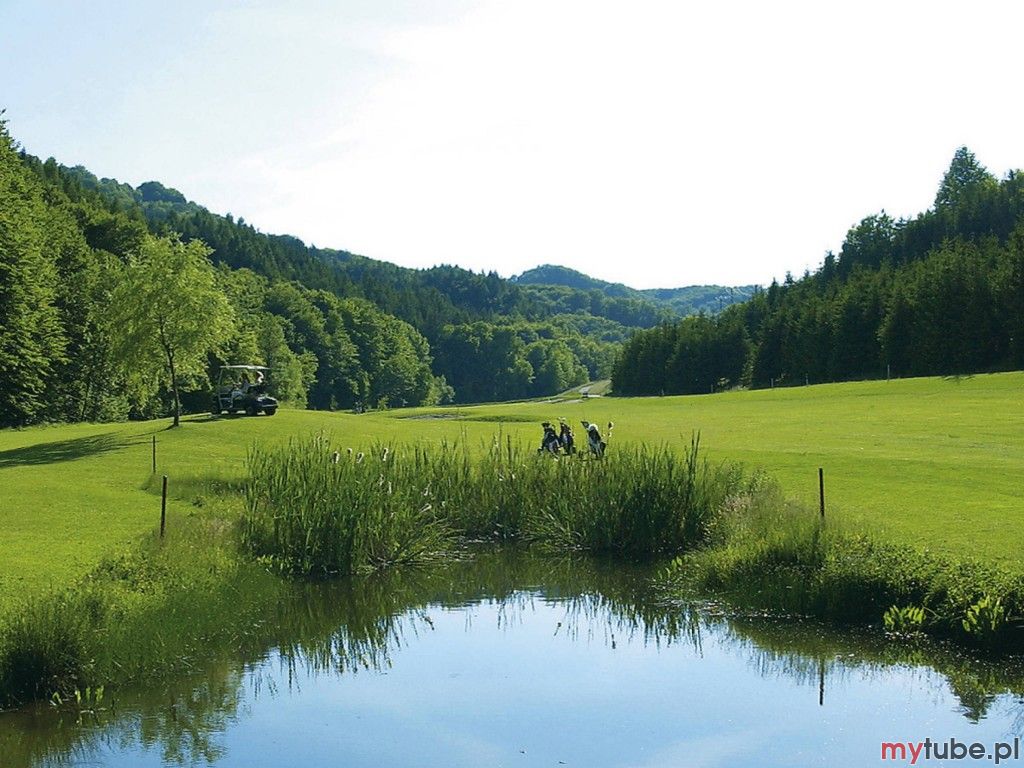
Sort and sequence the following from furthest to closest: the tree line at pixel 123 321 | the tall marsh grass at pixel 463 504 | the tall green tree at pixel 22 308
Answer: the tall green tree at pixel 22 308 → the tree line at pixel 123 321 → the tall marsh grass at pixel 463 504

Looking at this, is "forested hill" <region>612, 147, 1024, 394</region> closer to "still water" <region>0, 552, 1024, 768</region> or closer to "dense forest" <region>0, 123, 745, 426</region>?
"dense forest" <region>0, 123, 745, 426</region>

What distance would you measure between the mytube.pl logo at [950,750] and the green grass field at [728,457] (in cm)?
501

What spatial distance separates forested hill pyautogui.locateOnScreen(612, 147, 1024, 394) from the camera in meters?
74.7

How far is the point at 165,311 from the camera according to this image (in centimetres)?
3816

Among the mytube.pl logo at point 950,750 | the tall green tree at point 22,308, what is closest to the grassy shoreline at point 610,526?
the mytube.pl logo at point 950,750

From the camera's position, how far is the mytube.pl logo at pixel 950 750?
11.6m

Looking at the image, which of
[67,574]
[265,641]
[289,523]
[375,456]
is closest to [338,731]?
[265,641]

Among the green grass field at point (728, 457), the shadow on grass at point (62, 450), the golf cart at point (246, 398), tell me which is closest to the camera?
the green grass field at point (728, 457)

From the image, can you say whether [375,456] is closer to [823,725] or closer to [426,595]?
[426,595]

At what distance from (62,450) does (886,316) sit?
6636 cm

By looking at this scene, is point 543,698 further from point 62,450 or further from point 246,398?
point 246,398

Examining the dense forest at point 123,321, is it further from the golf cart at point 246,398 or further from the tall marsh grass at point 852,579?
the tall marsh grass at point 852,579

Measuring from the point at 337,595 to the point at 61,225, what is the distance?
5939cm

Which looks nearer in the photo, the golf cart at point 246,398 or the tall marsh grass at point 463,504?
the tall marsh grass at point 463,504
